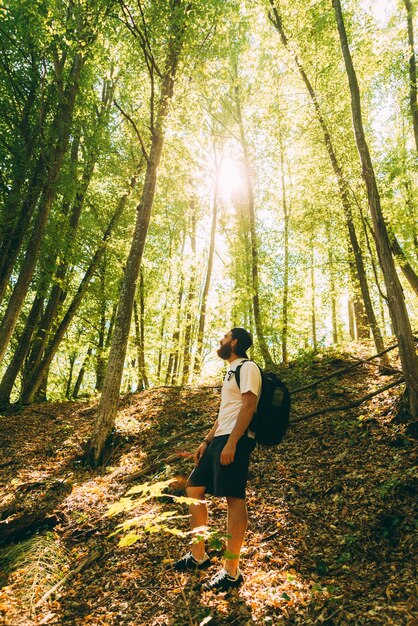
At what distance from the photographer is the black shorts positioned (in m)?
3.00

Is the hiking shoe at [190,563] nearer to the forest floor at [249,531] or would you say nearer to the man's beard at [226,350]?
the forest floor at [249,531]

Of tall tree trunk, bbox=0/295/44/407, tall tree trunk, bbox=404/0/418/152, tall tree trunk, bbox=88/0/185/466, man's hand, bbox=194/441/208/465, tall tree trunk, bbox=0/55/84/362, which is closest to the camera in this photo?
man's hand, bbox=194/441/208/465

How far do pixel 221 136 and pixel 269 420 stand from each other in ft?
45.5

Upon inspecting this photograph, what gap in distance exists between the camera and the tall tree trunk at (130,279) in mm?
6504

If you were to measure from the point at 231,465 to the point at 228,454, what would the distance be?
169 mm

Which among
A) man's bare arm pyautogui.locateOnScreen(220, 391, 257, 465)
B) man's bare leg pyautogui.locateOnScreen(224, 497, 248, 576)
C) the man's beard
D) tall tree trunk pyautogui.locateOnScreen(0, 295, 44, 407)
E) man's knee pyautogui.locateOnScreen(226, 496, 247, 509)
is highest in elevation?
tall tree trunk pyautogui.locateOnScreen(0, 295, 44, 407)

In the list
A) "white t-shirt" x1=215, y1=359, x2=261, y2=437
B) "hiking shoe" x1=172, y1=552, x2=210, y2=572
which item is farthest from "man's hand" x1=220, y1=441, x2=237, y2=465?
"hiking shoe" x1=172, y1=552, x2=210, y2=572

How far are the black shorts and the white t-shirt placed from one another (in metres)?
0.12

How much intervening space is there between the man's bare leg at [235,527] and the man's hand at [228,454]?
1.15 ft

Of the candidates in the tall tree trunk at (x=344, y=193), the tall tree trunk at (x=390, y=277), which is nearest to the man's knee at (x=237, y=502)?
the tall tree trunk at (x=390, y=277)

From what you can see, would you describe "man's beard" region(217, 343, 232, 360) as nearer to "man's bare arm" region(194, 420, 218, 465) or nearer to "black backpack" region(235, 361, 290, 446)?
"black backpack" region(235, 361, 290, 446)

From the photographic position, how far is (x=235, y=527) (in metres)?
2.97

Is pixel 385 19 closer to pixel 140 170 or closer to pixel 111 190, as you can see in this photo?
pixel 140 170

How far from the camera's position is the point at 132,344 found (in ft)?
54.1
